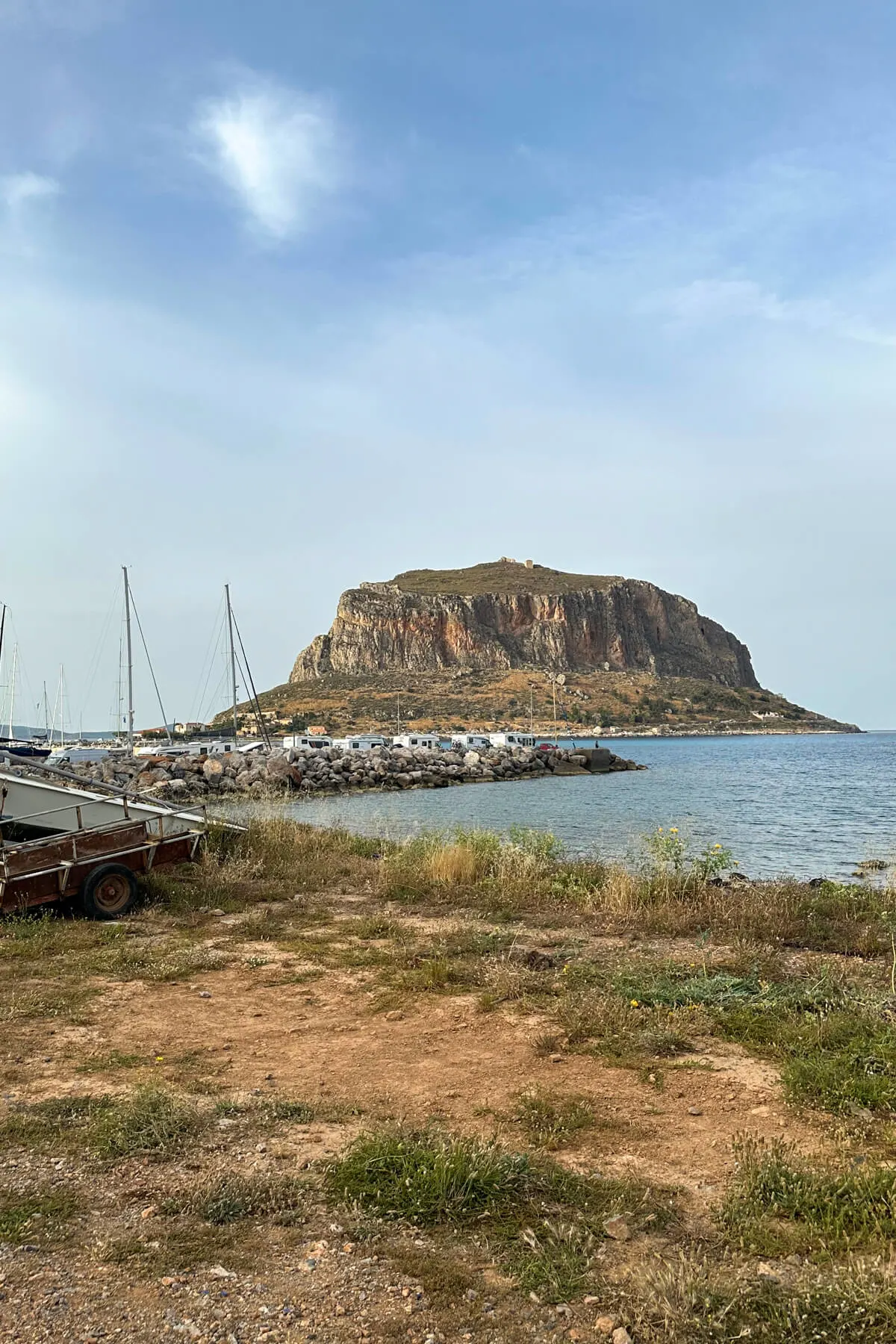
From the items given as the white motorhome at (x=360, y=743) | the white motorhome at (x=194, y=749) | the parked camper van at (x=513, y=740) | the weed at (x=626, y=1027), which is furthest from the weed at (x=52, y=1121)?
the parked camper van at (x=513, y=740)

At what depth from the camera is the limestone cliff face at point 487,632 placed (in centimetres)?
16025

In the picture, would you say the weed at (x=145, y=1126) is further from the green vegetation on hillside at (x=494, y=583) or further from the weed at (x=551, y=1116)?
the green vegetation on hillside at (x=494, y=583)

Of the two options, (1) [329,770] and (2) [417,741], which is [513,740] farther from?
(1) [329,770]

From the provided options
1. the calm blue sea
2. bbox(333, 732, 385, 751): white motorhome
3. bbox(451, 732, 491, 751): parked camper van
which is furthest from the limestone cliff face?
the calm blue sea

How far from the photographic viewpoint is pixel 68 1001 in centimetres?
688

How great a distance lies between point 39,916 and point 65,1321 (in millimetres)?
7589

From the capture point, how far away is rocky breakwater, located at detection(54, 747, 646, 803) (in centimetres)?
3822

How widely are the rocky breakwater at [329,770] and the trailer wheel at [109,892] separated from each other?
20587 mm

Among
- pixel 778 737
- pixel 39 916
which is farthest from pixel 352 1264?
pixel 778 737

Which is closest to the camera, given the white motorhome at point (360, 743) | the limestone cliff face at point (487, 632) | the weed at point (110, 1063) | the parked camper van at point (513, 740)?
the weed at point (110, 1063)

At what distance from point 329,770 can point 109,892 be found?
117 ft

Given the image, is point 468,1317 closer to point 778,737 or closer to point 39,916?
point 39,916

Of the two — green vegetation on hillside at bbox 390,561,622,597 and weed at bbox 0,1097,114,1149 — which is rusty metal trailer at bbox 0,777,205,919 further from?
green vegetation on hillside at bbox 390,561,622,597

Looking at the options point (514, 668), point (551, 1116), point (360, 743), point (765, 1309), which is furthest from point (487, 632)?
point (765, 1309)
